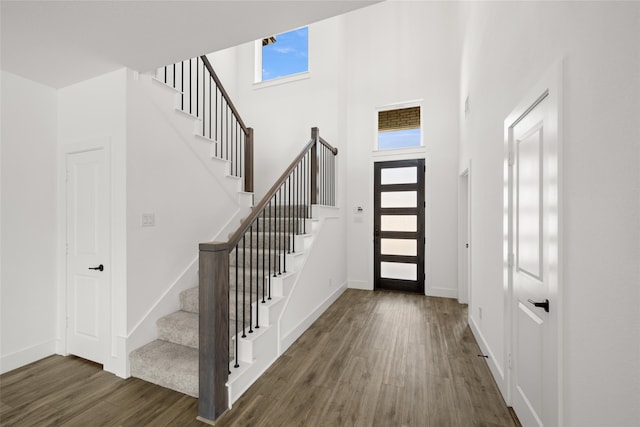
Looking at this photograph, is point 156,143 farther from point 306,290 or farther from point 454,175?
point 454,175

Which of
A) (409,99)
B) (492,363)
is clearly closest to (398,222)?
(409,99)

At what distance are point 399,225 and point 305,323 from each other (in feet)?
8.50

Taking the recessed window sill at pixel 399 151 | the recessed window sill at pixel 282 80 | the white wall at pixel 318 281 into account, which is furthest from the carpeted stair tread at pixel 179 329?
the recessed window sill at pixel 282 80

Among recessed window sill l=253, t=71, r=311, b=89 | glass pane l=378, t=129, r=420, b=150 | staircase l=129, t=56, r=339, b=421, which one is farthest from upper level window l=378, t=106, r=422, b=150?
staircase l=129, t=56, r=339, b=421

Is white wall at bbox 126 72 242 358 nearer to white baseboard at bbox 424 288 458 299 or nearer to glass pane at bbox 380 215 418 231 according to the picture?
glass pane at bbox 380 215 418 231

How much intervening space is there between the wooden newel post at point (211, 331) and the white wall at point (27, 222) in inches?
80.6

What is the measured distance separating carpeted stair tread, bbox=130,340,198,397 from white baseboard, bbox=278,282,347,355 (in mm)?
820

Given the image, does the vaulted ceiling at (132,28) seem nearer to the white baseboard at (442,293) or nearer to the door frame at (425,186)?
the door frame at (425,186)

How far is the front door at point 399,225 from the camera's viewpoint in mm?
4809

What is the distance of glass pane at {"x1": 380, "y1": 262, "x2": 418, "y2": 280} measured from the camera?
16.0ft

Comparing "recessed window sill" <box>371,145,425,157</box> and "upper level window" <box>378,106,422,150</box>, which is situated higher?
"upper level window" <box>378,106,422,150</box>

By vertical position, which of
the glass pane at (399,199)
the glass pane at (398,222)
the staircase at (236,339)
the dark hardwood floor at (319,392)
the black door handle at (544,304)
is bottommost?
the dark hardwood floor at (319,392)

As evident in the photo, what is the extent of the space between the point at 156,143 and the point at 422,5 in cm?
501

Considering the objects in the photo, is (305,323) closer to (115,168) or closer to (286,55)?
(115,168)
